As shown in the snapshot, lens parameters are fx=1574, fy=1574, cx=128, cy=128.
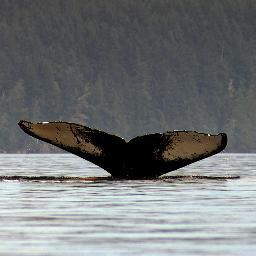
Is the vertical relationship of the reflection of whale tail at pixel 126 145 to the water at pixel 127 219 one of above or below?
above

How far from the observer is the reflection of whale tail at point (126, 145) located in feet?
150

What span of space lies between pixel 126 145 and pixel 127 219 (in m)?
16.5

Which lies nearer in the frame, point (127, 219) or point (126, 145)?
point (127, 219)

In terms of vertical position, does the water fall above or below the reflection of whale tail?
below

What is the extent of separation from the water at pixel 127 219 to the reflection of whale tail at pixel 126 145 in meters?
2.03

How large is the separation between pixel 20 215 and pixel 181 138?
16.0 meters

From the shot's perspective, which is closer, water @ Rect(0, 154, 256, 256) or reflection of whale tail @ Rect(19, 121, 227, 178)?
water @ Rect(0, 154, 256, 256)

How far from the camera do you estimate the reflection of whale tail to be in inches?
1801

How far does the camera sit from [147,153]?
46.2m

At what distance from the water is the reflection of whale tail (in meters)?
2.03

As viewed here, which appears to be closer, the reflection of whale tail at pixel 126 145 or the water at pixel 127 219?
the water at pixel 127 219

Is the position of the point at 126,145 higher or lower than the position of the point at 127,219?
higher

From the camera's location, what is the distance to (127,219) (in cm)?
2969

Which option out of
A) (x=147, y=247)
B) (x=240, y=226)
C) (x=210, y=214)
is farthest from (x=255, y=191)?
(x=147, y=247)
